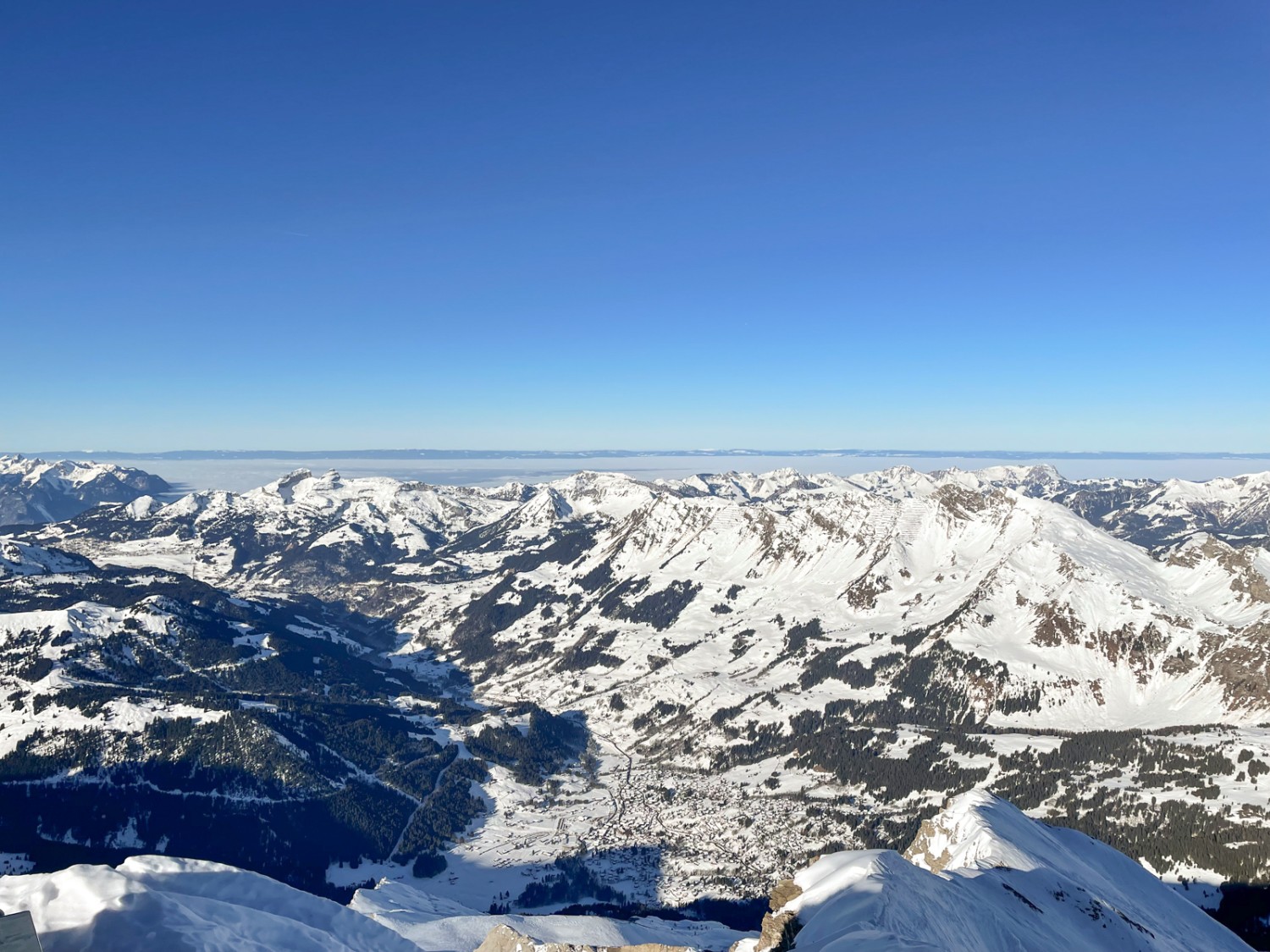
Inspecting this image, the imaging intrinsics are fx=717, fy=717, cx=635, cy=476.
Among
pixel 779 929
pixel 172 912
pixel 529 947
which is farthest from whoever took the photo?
pixel 779 929

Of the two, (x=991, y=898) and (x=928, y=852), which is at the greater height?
(x=991, y=898)

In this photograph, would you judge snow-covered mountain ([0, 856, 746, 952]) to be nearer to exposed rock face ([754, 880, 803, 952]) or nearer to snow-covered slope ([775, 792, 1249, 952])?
exposed rock face ([754, 880, 803, 952])

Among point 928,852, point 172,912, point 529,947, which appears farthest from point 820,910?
point 928,852

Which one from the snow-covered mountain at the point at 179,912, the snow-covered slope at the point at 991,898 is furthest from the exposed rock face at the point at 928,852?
the snow-covered mountain at the point at 179,912

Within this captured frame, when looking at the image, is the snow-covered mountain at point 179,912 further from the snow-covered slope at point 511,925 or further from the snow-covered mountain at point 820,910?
the snow-covered slope at point 511,925

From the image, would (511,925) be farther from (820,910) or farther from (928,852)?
(820,910)

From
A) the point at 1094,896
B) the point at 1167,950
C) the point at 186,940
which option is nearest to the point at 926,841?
the point at 1094,896
